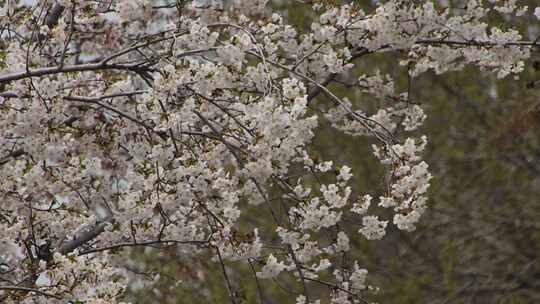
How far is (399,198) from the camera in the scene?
397cm

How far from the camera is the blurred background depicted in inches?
380

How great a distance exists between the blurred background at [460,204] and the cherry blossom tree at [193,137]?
4.62 meters

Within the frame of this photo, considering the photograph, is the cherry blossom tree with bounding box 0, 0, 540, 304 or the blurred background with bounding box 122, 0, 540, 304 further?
the blurred background with bounding box 122, 0, 540, 304

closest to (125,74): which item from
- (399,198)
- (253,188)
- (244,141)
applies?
(253,188)

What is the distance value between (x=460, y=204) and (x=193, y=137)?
665 centimetres

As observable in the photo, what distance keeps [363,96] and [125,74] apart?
19.5 ft

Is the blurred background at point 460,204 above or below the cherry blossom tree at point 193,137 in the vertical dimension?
above

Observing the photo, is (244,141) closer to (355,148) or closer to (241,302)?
(241,302)

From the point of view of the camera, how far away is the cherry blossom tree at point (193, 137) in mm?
3781

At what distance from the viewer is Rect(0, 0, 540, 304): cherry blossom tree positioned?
3.78 m

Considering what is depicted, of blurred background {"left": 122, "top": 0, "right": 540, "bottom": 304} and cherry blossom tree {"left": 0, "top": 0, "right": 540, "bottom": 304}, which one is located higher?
blurred background {"left": 122, "top": 0, "right": 540, "bottom": 304}

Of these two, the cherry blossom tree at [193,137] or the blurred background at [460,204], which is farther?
the blurred background at [460,204]

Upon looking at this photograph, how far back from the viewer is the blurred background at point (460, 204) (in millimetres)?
9664

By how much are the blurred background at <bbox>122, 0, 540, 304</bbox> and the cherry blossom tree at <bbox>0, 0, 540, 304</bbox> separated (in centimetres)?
462
